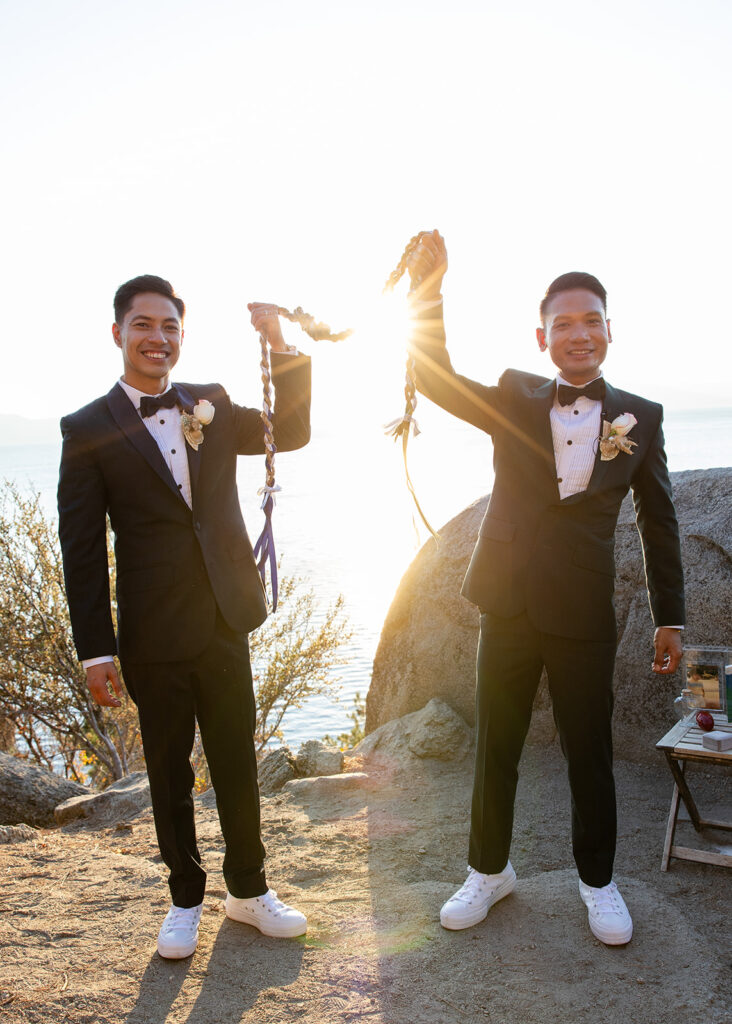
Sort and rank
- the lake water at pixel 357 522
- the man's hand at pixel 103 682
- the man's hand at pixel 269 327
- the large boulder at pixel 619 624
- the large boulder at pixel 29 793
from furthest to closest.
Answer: the lake water at pixel 357 522 → the large boulder at pixel 29 793 → the large boulder at pixel 619 624 → the man's hand at pixel 269 327 → the man's hand at pixel 103 682

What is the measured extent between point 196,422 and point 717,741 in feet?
8.71

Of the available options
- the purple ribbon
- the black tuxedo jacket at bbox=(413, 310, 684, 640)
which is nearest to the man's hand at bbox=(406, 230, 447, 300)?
the black tuxedo jacket at bbox=(413, 310, 684, 640)

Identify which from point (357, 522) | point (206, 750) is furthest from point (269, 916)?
point (357, 522)

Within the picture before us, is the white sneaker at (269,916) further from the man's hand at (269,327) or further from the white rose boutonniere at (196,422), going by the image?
the man's hand at (269,327)

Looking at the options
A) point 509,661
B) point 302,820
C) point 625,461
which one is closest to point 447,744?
point 302,820

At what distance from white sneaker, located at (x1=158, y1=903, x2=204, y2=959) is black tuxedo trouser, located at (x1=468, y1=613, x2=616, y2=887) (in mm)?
1156

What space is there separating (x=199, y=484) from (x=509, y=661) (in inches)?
55.6

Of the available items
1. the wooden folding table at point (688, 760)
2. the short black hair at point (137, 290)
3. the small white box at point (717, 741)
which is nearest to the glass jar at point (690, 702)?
→ the wooden folding table at point (688, 760)

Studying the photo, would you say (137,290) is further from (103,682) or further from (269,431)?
(103,682)

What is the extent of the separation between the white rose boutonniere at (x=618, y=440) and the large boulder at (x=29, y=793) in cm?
494

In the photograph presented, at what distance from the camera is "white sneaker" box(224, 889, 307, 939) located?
3.28m

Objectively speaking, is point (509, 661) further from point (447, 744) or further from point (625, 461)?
point (447, 744)

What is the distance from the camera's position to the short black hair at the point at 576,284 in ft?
10.4

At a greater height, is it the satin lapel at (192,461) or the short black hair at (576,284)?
the short black hair at (576,284)
